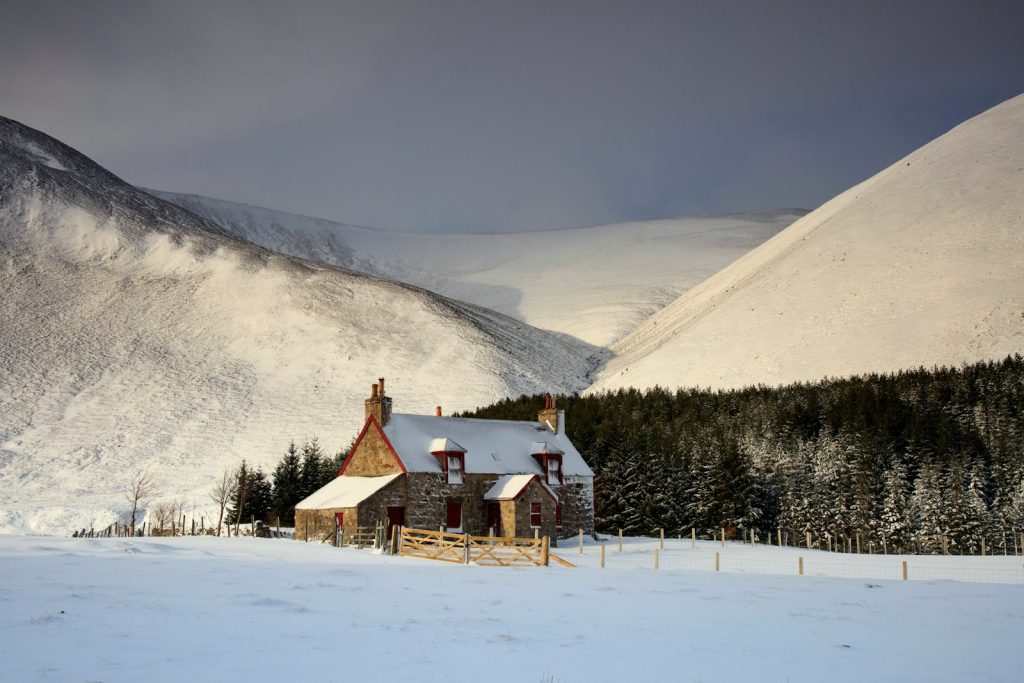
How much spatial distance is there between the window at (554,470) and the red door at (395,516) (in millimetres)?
9864

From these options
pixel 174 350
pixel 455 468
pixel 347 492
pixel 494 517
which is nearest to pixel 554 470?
pixel 494 517

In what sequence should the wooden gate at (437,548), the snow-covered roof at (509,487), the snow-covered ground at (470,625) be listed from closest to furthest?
1. the snow-covered ground at (470,625)
2. the wooden gate at (437,548)
3. the snow-covered roof at (509,487)

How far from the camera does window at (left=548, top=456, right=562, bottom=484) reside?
52.3 metres

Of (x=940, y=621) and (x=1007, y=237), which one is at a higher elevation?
(x=1007, y=237)

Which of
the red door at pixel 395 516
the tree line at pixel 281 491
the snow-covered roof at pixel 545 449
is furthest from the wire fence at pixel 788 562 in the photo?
the tree line at pixel 281 491

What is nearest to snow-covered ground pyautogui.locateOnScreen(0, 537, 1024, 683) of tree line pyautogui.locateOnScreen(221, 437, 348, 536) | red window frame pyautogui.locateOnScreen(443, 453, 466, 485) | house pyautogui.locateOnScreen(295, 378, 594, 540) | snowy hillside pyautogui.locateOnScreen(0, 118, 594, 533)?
house pyautogui.locateOnScreen(295, 378, 594, 540)

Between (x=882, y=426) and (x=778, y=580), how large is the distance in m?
28.3

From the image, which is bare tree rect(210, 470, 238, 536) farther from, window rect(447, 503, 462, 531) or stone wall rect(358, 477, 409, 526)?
window rect(447, 503, 462, 531)

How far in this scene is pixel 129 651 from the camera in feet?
45.3

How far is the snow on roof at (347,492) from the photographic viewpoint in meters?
45.2

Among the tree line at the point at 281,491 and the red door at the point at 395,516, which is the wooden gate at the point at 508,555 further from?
the tree line at the point at 281,491

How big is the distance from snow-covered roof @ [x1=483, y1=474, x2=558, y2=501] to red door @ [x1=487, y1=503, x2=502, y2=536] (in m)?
0.57

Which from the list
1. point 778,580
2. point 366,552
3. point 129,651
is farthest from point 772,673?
point 366,552

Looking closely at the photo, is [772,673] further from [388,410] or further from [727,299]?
[727,299]
